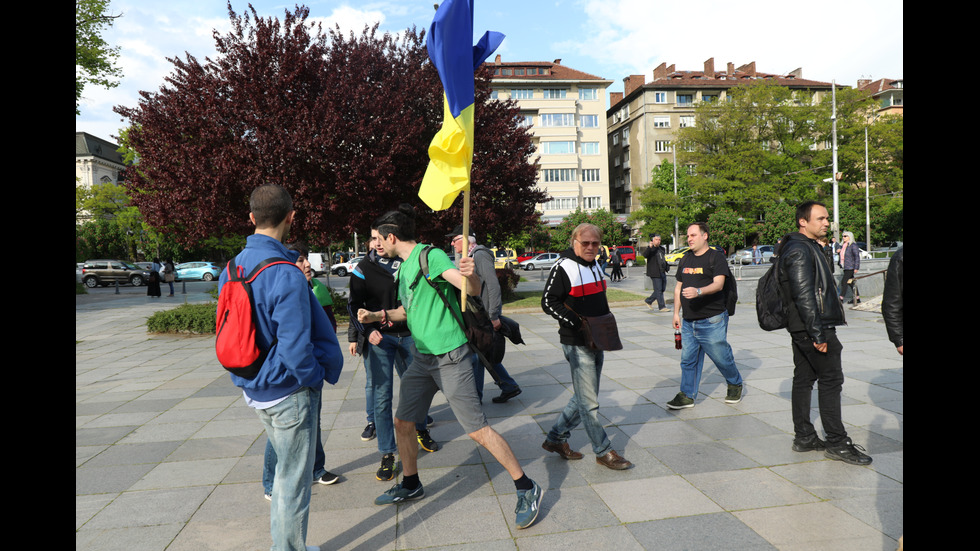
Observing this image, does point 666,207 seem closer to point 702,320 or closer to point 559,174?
point 559,174

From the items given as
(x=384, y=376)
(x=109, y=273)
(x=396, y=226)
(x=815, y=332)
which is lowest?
(x=384, y=376)

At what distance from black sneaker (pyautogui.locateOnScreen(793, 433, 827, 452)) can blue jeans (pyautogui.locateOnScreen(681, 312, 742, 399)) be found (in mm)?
1272

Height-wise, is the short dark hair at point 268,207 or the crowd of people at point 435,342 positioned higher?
the short dark hair at point 268,207

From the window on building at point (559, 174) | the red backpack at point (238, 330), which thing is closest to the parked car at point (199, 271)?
the window on building at point (559, 174)

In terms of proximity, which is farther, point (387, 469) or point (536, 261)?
point (536, 261)

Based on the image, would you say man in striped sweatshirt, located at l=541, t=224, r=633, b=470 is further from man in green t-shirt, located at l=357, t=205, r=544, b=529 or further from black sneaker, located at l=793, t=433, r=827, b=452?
black sneaker, located at l=793, t=433, r=827, b=452

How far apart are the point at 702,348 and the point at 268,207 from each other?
4.51 meters

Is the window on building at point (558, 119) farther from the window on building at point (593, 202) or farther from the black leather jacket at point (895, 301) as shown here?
the black leather jacket at point (895, 301)

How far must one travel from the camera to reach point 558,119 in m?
64.9

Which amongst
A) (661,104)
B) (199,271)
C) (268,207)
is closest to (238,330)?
(268,207)

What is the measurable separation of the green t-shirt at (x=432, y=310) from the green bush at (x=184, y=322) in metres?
11.0

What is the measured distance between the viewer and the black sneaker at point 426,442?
4.79 m
